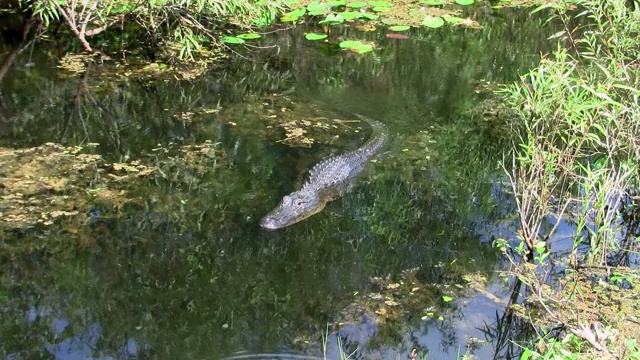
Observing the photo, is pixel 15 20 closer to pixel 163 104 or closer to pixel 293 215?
pixel 163 104

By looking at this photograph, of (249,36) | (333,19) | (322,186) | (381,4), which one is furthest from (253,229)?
(381,4)

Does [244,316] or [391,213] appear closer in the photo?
[244,316]

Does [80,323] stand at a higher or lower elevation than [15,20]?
lower

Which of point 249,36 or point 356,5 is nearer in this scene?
point 249,36

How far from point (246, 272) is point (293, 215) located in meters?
0.65

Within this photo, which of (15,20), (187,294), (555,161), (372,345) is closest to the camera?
(372,345)

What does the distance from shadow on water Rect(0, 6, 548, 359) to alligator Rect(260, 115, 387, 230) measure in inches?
3.2

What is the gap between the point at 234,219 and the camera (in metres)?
4.19

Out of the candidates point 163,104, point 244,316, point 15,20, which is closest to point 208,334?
point 244,316

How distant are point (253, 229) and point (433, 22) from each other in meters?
5.12

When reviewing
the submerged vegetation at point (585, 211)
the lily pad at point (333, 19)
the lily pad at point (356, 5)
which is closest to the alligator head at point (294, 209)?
the submerged vegetation at point (585, 211)

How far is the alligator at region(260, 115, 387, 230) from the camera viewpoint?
419 centimetres

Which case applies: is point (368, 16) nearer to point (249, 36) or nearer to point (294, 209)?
point (249, 36)

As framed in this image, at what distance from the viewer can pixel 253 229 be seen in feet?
13.4
